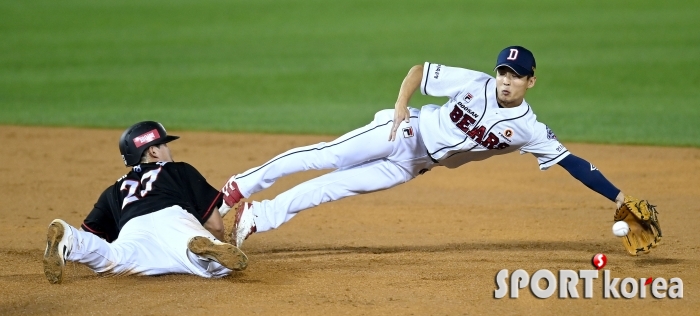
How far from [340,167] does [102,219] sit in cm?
147

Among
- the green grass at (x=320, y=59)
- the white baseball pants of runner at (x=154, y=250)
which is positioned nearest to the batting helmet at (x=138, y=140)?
the white baseball pants of runner at (x=154, y=250)

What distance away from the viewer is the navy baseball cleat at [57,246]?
4.61m

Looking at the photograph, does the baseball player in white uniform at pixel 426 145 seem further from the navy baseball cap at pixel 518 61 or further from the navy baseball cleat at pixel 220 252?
the navy baseball cleat at pixel 220 252

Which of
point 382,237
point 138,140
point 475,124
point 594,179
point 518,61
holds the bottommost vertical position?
point 382,237

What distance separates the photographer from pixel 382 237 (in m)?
6.34

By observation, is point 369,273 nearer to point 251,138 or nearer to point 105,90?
point 251,138

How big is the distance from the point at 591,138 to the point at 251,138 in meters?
3.77

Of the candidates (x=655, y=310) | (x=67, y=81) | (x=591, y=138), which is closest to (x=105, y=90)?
(x=67, y=81)

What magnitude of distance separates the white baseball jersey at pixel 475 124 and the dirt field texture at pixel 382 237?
0.68 meters

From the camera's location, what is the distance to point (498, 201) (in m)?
7.46

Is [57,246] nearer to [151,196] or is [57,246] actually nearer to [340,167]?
[151,196]

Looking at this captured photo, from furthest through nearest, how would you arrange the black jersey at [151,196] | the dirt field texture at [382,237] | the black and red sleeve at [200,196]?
the black and red sleeve at [200,196]
the black jersey at [151,196]
the dirt field texture at [382,237]


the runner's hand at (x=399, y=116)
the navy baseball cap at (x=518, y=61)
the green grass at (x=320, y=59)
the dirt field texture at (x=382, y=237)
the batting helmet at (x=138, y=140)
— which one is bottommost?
the dirt field texture at (x=382, y=237)

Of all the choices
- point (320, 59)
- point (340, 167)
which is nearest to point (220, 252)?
point (340, 167)
